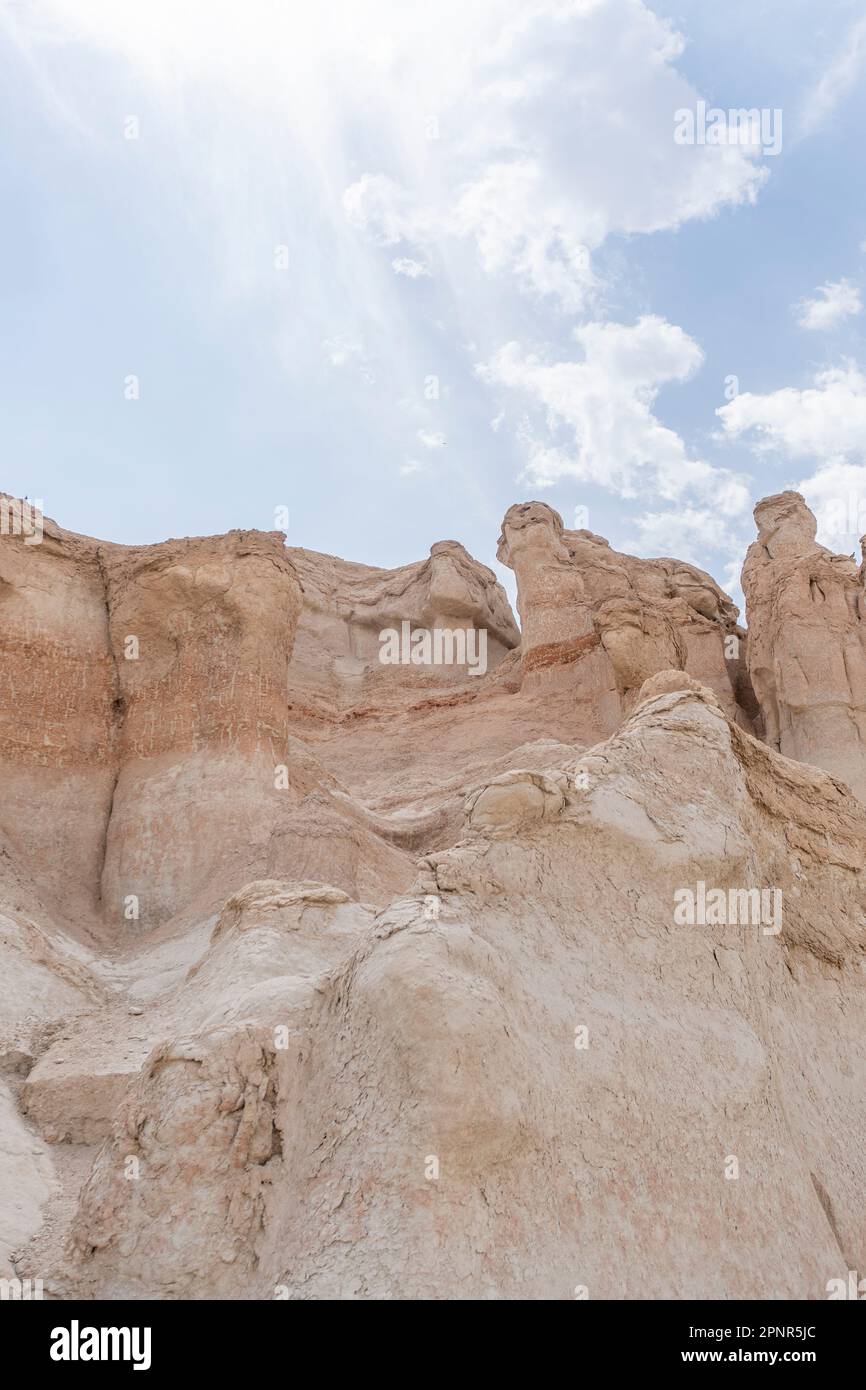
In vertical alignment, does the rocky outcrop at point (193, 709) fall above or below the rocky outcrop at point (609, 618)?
below

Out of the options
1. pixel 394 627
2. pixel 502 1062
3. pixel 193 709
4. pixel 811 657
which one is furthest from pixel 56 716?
pixel 394 627

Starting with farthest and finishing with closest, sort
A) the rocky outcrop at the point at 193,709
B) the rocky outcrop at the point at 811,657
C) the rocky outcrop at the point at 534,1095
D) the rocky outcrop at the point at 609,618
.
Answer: the rocky outcrop at the point at 609,618 → the rocky outcrop at the point at 811,657 → the rocky outcrop at the point at 193,709 → the rocky outcrop at the point at 534,1095

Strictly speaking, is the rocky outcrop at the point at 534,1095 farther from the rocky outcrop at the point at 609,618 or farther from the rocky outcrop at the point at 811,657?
the rocky outcrop at the point at 609,618

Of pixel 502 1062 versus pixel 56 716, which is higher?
pixel 56 716

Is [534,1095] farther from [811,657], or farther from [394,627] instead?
[394,627]

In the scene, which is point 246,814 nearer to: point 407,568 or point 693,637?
point 693,637

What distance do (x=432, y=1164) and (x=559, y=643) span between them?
2054 centimetres

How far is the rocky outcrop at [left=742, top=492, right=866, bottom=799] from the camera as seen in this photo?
67.7ft

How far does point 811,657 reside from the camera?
70.0 ft

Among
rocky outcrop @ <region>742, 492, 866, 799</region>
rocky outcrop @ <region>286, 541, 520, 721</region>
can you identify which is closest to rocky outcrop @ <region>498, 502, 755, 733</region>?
rocky outcrop @ <region>742, 492, 866, 799</region>

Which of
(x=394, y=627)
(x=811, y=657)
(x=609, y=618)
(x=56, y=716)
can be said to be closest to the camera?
(x=56, y=716)

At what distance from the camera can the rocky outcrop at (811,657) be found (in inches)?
813

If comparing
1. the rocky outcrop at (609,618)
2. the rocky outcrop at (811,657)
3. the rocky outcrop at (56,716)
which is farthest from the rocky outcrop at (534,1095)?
the rocky outcrop at (609,618)

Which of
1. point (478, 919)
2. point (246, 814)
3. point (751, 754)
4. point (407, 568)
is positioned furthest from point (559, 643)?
point (478, 919)
